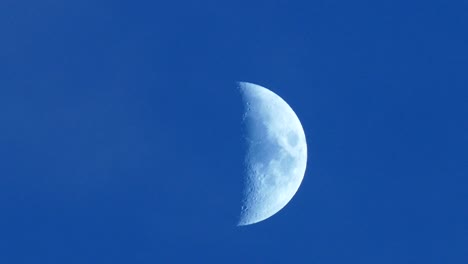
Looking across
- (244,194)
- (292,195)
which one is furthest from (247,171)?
(292,195)

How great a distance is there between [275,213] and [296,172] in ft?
3.62

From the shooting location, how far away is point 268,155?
13.9 meters

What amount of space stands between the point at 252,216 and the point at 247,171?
1.01m

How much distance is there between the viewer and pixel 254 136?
14055 millimetres

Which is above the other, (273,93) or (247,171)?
(273,93)

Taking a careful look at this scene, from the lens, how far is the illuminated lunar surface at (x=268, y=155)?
45.7 feet

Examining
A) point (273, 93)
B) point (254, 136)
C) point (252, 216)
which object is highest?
point (273, 93)

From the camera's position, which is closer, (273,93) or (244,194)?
(244,194)

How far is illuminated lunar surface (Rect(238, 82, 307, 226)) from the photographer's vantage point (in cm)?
1392

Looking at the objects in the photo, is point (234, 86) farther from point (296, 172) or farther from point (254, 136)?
point (296, 172)

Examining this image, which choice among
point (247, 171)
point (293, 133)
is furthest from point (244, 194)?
point (293, 133)

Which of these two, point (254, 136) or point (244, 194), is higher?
point (254, 136)

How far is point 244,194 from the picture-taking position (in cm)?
1398

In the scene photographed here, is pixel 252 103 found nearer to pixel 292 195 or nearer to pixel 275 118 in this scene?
pixel 275 118
